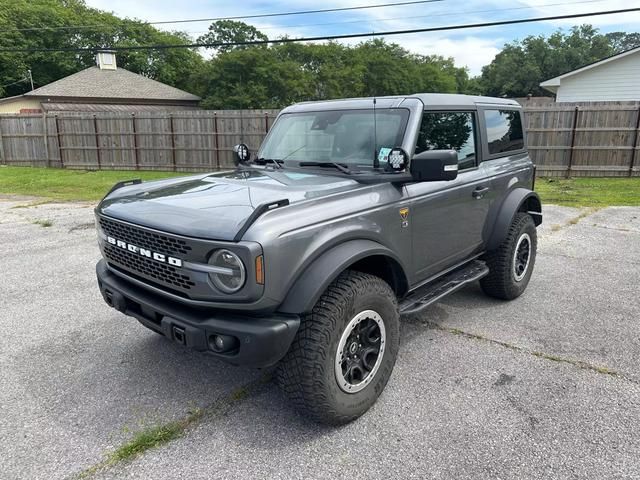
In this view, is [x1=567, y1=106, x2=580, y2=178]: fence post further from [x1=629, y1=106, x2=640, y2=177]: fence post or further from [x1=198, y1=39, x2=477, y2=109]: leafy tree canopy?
[x1=198, y1=39, x2=477, y2=109]: leafy tree canopy

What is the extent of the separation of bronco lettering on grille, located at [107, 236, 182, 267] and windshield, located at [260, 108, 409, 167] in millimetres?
1483

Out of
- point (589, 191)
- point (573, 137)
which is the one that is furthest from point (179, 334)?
point (573, 137)

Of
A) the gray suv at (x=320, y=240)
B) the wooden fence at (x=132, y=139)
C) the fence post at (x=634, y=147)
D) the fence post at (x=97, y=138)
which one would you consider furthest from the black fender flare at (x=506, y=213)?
Result: the fence post at (x=97, y=138)

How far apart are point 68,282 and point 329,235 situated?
407 cm

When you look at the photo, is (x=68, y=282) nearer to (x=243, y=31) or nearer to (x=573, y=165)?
(x=573, y=165)

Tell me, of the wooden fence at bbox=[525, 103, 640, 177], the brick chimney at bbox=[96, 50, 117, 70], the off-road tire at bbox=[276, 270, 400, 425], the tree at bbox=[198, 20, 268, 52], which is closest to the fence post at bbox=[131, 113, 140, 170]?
the wooden fence at bbox=[525, 103, 640, 177]

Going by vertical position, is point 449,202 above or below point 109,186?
above

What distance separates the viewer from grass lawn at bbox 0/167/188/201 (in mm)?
13219

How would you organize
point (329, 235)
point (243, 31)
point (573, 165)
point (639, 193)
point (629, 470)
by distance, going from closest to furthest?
point (629, 470)
point (329, 235)
point (639, 193)
point (573, 165)
point (243, 31)

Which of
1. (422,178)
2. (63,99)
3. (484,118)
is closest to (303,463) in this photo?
(422,178)

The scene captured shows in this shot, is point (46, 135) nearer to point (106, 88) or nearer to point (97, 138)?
point (97, 138)

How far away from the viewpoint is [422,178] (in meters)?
3.10

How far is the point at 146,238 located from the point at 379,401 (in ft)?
5.71

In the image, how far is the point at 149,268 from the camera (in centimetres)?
281
